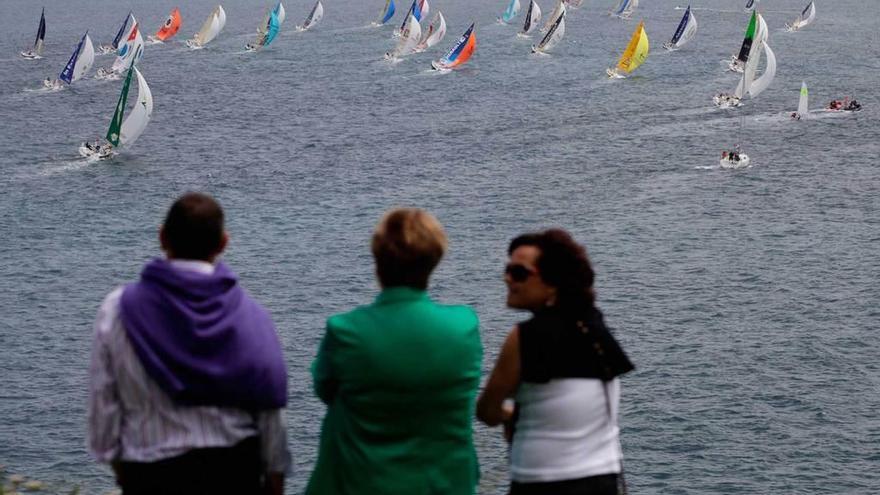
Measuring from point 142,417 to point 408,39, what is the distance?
127 meters

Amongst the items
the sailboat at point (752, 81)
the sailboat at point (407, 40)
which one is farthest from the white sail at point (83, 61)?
the sailboat at point (752, 81)

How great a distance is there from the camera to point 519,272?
803 cm

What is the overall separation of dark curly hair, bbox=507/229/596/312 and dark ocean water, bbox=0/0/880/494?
17.9ft

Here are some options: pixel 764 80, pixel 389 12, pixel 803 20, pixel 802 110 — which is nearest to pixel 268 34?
pixel 389 12

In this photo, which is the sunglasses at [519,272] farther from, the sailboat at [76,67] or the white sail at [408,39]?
the white sail at [408,39]

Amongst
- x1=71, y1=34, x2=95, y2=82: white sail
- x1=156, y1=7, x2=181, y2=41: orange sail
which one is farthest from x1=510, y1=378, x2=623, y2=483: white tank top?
x1=156, y1=7, x2=181, y2=41: orange sail

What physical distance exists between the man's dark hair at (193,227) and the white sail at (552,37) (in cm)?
12532

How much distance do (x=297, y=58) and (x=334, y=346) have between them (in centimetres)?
12799

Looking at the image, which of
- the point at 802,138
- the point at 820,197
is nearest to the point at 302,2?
the point at 802,138

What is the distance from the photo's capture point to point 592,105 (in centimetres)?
10031

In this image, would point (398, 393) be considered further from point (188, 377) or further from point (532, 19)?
point (532, 19)

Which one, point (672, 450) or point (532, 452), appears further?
point (672, 450)

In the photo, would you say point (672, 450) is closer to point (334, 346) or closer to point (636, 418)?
point (636, 418)

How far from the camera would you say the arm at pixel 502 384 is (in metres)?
7.72
